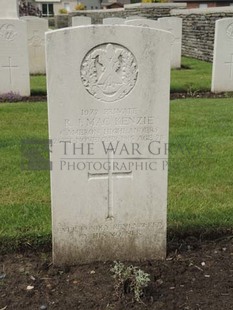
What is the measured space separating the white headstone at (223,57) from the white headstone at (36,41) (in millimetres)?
4467

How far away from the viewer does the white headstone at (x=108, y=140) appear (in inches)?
110

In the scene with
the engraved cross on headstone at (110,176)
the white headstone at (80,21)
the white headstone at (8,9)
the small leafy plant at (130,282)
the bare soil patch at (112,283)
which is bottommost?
the bare soil patch at (112,283)

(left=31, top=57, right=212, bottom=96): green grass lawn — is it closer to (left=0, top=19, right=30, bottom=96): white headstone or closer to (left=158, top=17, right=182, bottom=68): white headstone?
(left=158, top=17, right=182, bottom=68): white headstone

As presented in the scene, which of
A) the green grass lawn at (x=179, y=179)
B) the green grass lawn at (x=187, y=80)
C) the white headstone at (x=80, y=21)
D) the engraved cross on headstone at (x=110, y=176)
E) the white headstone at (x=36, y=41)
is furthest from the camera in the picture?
the white headstone at (x=80, y=21)

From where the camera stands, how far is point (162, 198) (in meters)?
3.09

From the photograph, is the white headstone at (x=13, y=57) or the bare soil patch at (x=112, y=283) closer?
the bare soil patch at (x=112, y=283)

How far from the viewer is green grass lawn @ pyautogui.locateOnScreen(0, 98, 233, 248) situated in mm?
3523

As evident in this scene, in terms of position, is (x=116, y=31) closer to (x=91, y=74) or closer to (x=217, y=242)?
(x=91, y=74)

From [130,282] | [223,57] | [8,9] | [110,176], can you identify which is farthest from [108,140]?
[8,9]

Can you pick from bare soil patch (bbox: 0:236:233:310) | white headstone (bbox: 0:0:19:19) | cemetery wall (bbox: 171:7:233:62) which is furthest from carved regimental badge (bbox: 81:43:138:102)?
cemetery wall (bbox: 171:7:233:62)

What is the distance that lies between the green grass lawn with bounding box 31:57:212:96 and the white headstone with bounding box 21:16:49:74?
0.53 metres

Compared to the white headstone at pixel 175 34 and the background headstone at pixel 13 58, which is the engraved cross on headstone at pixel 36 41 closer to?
the background headstone at pixel 13 58

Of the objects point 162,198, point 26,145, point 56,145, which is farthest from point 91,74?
point 26,145

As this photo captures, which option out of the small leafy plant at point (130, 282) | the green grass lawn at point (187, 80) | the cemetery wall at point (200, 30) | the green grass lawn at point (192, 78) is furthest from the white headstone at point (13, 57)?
the cemetery wall at point (200, 30)
